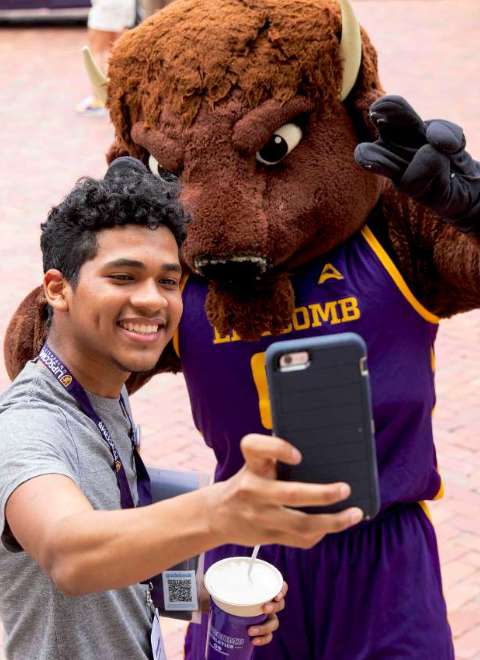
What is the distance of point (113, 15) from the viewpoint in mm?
10469

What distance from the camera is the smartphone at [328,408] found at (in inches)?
64.4

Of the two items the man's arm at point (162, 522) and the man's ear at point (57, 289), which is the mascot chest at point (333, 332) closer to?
the man's ear at point (57, 289)

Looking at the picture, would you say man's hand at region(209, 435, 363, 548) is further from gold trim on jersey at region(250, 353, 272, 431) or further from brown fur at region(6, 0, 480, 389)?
gold trim on jersey at region(250, 353, 272, 431)

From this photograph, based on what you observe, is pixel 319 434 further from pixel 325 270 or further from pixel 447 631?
pixel 447 631

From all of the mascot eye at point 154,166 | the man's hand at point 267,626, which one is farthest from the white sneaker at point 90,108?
the man's hand at point 267,626

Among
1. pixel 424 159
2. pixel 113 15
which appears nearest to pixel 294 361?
pixel 424 159

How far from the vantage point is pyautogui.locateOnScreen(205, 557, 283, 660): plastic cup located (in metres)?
2.25

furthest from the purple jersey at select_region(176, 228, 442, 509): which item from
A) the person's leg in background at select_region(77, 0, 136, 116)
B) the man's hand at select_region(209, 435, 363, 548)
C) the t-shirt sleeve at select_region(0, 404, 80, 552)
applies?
the person's leg in background at select_region(77, 0, 136, 116)

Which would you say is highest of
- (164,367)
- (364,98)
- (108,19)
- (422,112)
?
(364,98)

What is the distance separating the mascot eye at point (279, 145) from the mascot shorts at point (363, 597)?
3.21 ft

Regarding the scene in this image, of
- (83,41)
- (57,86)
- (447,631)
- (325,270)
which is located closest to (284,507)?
(325,270)

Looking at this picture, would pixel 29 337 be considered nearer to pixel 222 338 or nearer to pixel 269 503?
pixel 222 338

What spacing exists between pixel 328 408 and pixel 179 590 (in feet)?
3.06

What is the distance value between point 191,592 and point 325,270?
91cm
